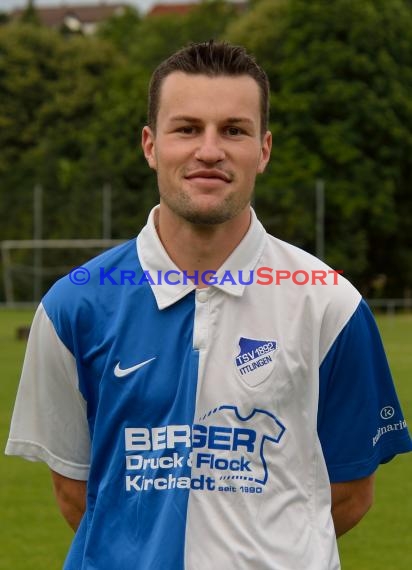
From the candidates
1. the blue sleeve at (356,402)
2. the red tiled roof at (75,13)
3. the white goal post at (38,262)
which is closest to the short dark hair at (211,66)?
the blue sleeve at (356,402)

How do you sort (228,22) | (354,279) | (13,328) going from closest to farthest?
(13,328) < (354,279) < (228,22)

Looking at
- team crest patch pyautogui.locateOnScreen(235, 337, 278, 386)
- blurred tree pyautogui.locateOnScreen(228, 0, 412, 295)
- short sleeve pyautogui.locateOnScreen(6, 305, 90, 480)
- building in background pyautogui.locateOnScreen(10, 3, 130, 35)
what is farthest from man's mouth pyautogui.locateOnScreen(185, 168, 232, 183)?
building in background pyautogui.locateOnScreen(10, 3, 130, 35)

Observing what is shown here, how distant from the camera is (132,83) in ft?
175

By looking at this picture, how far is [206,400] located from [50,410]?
17.8 inches

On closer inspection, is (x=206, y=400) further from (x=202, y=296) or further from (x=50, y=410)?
(x=50, y=410)

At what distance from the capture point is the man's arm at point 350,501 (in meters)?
3.30

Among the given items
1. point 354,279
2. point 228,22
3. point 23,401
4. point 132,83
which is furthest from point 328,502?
point 228,22

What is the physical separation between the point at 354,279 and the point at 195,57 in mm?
40395

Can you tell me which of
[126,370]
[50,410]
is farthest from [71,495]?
[126,370]

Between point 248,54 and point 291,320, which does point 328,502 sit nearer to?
point 291,320

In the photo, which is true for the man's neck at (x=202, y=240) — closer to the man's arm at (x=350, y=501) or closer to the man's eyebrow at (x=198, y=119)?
the man's eyebrow at (x=198, y=119)

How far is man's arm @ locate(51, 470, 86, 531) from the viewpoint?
3297mm

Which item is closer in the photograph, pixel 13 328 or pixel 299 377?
pixel 299 377

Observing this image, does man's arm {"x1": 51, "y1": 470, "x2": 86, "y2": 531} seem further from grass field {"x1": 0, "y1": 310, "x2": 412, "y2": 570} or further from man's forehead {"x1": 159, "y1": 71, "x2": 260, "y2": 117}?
grass field {"x1": 0, "y1": 310, "x2": 412, "y2": 570}
